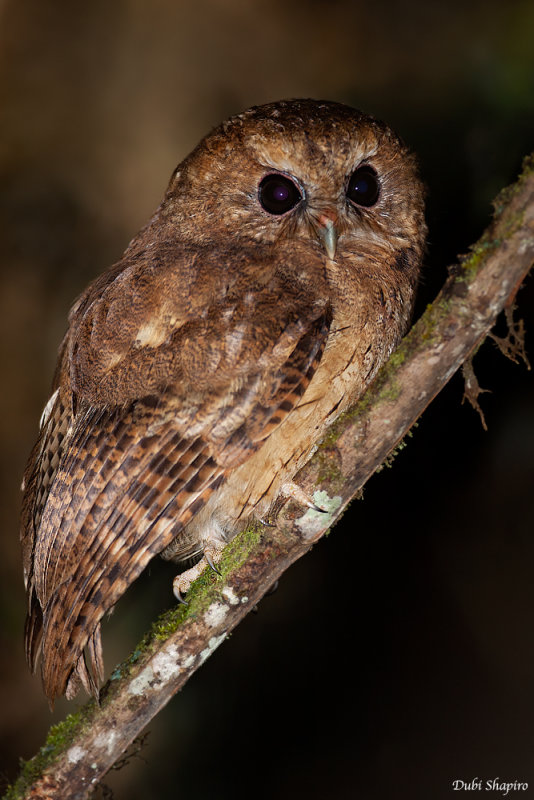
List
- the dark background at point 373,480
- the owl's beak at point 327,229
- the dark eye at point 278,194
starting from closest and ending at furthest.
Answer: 1. the owl's beak at point 327,229
2. the dark eye at point 278,194
3. the dark background at point 373,480

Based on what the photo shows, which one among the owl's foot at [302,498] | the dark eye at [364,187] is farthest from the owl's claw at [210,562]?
the dark eye at [364,187]

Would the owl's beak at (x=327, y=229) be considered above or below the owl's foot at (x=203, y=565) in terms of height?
above

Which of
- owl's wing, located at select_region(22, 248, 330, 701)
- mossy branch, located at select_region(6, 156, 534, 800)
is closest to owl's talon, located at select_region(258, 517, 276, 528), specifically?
mossy branch, located at select_region(6, 156, 534, 800)

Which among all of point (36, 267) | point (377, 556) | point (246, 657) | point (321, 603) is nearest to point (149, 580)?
point (246, 657)

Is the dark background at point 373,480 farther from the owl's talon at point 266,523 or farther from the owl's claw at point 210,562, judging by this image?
the owl's talon at point 266,523

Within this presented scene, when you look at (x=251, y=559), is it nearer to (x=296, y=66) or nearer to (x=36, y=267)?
(x=36, y=267)

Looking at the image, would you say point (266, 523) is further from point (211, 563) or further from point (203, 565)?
point (203, 565)

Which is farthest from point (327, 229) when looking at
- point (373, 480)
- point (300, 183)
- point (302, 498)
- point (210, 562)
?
point (373, 480)
